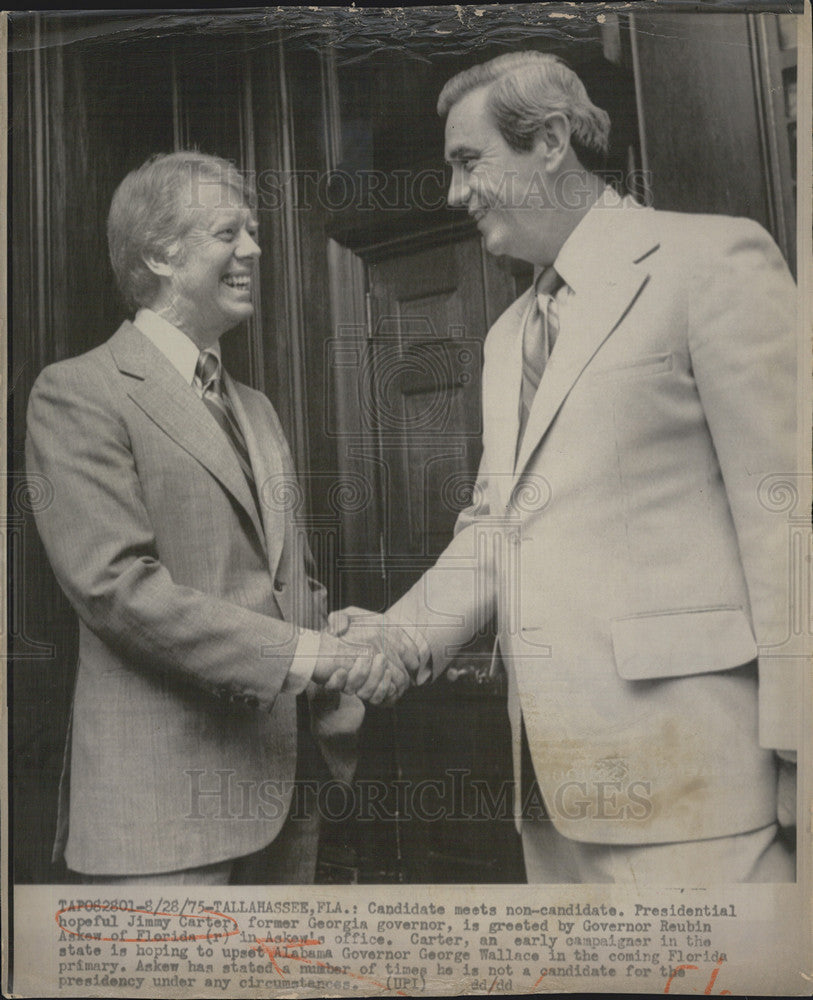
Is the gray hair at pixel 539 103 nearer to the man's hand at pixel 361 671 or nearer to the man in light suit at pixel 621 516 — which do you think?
the man in light suit at pixel 621 516

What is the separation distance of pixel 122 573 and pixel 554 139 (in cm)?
161

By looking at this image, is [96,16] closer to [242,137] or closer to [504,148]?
[242,137]

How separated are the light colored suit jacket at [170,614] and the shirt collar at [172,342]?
1.1 inches

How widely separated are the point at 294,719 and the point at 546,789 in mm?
689

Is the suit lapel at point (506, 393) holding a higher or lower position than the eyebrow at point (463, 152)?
lower

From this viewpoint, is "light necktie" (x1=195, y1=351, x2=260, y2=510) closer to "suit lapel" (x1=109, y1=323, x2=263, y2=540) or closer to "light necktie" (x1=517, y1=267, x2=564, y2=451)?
"suit lapel" (x1=109, y1=323, x2=263, y2=540)

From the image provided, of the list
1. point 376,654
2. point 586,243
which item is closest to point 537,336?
point 586,243

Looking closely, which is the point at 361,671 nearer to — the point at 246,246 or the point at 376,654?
the point at 376,654

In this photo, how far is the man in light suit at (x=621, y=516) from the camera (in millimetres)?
2645

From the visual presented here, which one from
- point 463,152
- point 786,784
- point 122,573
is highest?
point 463,152

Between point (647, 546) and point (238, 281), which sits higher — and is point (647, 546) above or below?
below

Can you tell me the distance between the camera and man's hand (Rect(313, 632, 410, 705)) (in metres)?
2.69

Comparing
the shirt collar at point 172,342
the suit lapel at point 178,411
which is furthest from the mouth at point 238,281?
the suit lapel at point 178,411

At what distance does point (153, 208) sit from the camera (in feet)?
8.96
